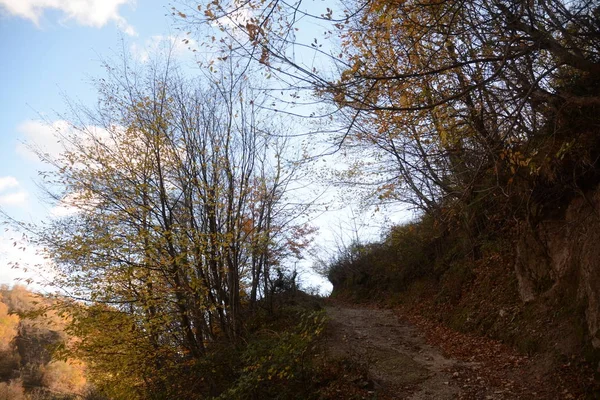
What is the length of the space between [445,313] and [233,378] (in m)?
6.93

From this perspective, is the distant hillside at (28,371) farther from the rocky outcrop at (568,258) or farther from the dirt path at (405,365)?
the rocky outcrop at (568,258)

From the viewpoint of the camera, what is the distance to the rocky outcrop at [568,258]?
20.7 feet

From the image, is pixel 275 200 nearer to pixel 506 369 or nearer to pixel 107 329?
pixel 107 329

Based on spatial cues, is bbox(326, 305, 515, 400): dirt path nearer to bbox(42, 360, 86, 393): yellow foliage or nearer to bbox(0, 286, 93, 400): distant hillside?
bbox(0, 286, 93, 400): distant hillside

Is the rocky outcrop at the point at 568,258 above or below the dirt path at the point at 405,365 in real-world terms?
above

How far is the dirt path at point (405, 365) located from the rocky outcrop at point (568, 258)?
Result: 1972mm

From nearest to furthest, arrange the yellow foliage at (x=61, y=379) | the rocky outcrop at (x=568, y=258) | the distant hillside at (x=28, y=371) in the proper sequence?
the rocky outcrop at (x=568, y=258)
the distant hillside at (x=28, y=371)
the yellow foliage at (x=61, y=379)

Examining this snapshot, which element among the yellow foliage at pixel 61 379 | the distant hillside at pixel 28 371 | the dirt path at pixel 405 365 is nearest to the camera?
the dirt path at pixel 405 365

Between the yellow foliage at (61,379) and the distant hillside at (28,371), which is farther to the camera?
the yellow foliage at (61,379)

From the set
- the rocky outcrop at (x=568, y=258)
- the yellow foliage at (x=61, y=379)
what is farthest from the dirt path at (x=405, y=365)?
the yellow foliage at (x=61, y=379)

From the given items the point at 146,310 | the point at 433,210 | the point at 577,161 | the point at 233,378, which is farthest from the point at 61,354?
the point at 577,161

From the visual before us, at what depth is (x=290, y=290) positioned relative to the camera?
1548 cm

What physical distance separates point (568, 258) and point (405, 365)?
3.78 meters

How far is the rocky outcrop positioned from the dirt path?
6.47ft
